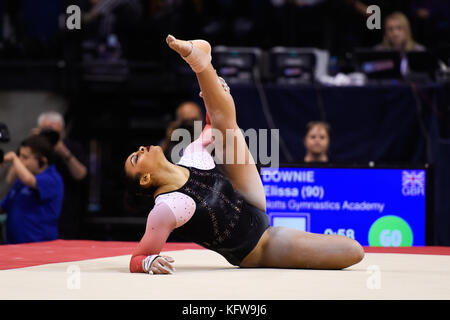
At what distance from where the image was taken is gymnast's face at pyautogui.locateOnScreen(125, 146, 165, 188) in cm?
315

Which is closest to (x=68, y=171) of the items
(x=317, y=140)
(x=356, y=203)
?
(x=317, y=140)

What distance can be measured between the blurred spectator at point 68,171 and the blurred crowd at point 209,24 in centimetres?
266

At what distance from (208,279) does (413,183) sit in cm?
285

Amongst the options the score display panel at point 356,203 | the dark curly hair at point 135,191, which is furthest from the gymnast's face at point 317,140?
the dark curly hair at point 135,191

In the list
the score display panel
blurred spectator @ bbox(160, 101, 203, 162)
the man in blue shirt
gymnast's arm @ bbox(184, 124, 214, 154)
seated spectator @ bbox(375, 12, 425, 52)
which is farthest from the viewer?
seated spectator @ bbox(375, 12, 425, 52)

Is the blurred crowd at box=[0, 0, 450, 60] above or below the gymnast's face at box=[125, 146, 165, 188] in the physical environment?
above

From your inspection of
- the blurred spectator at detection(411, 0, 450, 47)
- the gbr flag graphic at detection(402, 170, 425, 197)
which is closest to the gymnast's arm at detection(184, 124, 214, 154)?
the gbr flag graphic at detection(402, 170, 425, 197)

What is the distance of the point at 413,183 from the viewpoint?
17.5 ft

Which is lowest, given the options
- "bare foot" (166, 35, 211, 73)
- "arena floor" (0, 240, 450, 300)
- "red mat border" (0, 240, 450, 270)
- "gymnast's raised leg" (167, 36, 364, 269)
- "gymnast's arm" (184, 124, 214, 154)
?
"red mat border" (0, 240, 450, 270)

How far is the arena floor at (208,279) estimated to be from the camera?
7.98 feet

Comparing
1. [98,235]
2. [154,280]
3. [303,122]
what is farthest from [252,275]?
[98,235]

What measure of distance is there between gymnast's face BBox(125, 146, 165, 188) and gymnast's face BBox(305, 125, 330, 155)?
2.89 meters

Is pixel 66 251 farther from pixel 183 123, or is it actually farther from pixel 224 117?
pixel 183 123

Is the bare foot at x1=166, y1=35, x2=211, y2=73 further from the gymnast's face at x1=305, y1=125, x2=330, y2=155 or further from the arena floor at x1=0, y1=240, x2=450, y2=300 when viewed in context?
the gymnast's face at x1=305, y1=125, x2=330, y2=155
